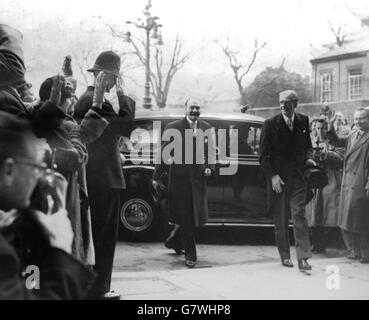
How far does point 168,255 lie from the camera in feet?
15.5

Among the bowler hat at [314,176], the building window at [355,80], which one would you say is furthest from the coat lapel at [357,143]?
the building window at [355,80]


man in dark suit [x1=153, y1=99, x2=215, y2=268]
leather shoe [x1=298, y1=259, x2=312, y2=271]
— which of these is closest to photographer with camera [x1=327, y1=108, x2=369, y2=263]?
leather shoe [x1=298, y1=259, x2=312, y2=271]

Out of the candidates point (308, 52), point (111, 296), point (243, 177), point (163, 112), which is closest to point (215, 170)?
point (243, 177)

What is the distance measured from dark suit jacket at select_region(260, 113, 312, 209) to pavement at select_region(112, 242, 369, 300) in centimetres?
57

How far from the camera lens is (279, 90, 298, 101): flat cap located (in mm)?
4020

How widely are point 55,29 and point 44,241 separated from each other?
1326mm

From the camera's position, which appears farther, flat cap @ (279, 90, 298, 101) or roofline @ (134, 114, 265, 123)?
flat cap @ (279, 90, 298, 101)

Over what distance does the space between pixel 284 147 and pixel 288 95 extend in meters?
0.54

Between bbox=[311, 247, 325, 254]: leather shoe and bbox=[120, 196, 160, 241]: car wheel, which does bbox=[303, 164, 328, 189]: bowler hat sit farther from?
bbox=[120, 196, 160, 241]: car wheel

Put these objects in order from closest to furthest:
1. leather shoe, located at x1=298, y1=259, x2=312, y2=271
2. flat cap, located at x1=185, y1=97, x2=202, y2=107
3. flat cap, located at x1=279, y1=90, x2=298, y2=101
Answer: flat cap, located at x1=185, y1=97, x2=202, y2=107 → flat cap, located at x1=279, y1=90, x2=298, y2=101 → leather shoe, located at x1=298, y1=259, x2=312, y2=271

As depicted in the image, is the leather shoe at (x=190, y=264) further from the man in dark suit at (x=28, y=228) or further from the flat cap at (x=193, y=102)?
the man in dark suit at (x=28, y=228)

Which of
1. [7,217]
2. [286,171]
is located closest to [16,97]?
[7,217]

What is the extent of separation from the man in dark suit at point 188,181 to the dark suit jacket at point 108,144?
78 cm
